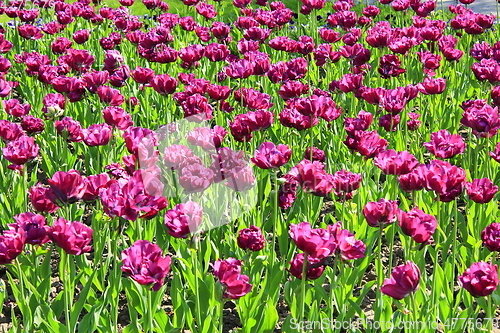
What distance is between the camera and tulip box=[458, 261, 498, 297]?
228 cm

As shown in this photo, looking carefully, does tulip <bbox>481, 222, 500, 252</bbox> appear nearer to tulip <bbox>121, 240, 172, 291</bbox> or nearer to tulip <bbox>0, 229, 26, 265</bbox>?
tulip <bbox>121, 240, 172, 291</bbox>

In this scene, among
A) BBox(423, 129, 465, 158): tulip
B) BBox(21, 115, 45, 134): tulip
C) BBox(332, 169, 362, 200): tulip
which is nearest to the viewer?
BBox(332, 169, 362, 200): tulip

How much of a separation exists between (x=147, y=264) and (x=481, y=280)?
3.44 feet

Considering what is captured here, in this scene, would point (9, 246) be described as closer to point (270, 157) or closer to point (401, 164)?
point (270, 157)

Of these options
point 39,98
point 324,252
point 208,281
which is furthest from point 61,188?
point 39,98

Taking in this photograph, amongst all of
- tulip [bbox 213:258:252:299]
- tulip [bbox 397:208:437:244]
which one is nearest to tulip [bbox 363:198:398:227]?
tulip [bbox 397:208:437:244]

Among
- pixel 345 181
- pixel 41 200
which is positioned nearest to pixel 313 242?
pixel 345 181

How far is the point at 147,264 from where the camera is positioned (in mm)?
2305

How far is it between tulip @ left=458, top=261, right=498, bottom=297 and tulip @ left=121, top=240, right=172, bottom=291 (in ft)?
3.09

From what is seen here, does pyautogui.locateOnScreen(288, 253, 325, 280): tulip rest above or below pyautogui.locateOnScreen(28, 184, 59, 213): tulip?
below

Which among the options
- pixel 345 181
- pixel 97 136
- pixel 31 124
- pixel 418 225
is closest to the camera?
pixel 418 225

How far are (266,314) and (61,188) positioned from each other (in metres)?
0.88

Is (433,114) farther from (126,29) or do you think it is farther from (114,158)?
(126,29)

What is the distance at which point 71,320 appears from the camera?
2719 mm
